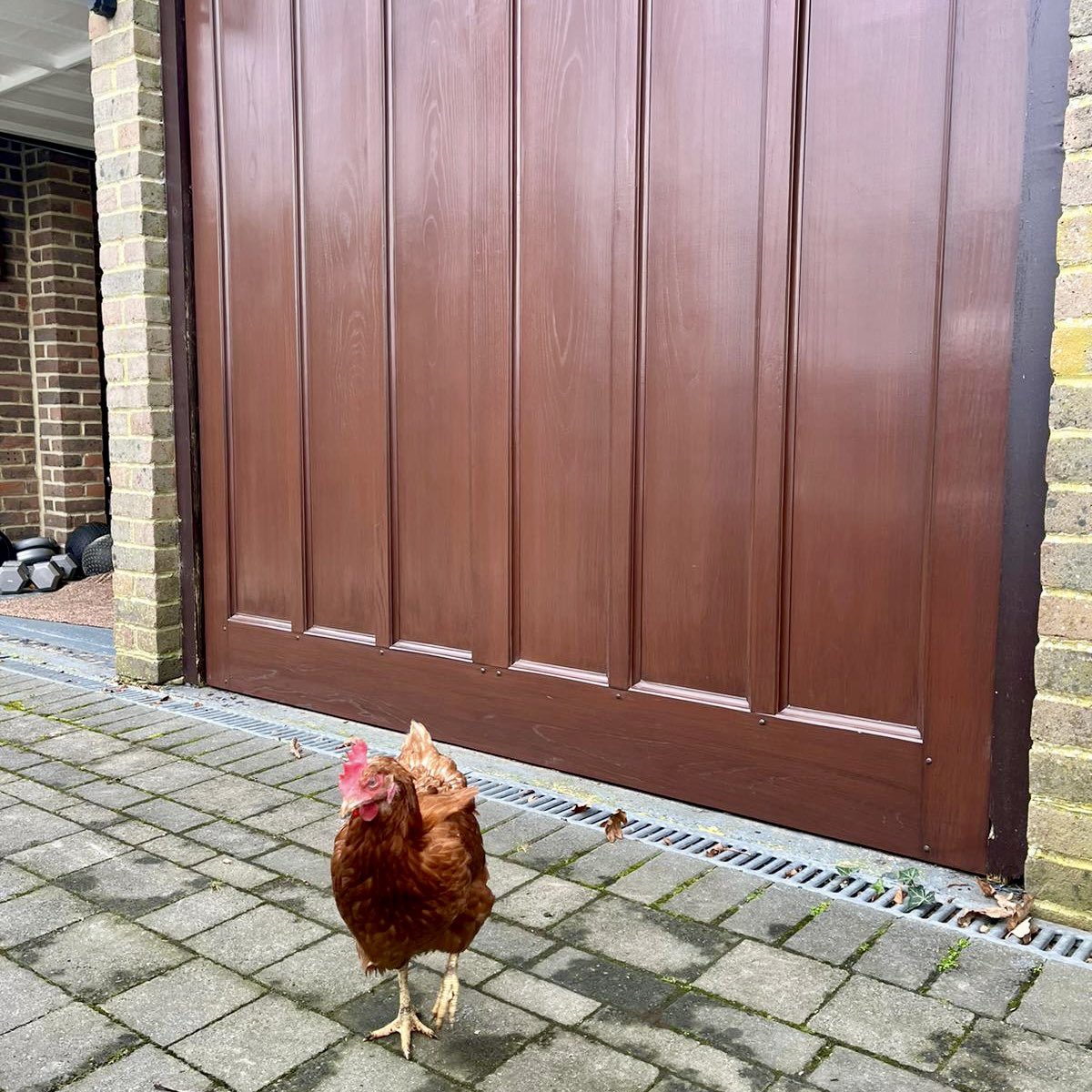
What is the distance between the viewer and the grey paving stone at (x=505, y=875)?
9.04 ft

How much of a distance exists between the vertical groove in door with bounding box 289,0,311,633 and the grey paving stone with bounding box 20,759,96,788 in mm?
1049

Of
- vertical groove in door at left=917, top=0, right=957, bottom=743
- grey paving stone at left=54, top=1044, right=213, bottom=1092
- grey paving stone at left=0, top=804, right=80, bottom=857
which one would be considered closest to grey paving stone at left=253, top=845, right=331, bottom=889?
grey paving stone at left=0, top=804, right=80, bottom=857

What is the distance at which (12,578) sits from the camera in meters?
7.30

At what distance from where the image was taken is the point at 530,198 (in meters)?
3.52

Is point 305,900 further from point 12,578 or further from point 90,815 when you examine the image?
point 12,578

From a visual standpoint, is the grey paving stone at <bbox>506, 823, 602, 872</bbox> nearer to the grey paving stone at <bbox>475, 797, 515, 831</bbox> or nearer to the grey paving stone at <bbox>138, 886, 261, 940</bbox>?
the grey paving stone at <bbox>475, 797, 515, 831</bbox>

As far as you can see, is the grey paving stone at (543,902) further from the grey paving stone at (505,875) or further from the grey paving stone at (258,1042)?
the grey paving stone at (258,1042)

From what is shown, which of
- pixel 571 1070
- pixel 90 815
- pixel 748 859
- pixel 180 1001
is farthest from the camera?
pixel 90 815

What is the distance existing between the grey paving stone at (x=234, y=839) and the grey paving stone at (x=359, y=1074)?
104 cm

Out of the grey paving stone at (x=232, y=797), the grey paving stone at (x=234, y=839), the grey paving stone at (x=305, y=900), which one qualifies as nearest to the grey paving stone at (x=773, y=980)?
the grey paving stone at (x=305, y=900)

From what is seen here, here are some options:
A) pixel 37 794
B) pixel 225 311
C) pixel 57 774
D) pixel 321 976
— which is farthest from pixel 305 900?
pixel 225 311

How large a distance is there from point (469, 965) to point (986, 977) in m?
1.15

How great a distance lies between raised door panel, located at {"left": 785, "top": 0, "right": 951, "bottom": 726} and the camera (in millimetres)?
2736

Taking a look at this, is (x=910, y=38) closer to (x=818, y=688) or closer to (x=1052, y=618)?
(x=1052, y=618)
